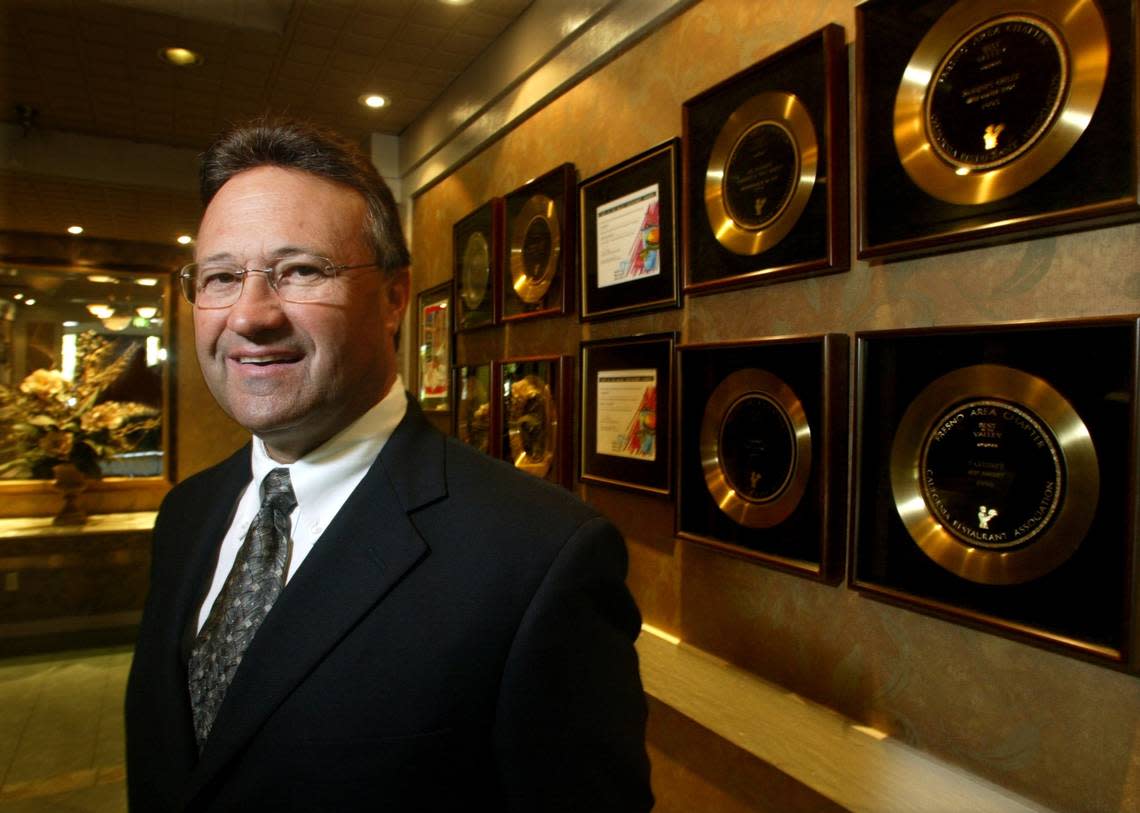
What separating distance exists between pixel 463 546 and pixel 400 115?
11.2 feet

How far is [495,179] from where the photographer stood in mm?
3115

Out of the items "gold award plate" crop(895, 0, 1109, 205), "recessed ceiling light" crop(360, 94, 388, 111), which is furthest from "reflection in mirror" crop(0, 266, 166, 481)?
"gold award plate" crop(895, 0, 1109, 205)

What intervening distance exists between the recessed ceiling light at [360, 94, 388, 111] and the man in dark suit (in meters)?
2.68

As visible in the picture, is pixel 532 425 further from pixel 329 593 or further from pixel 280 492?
pixel 329 593

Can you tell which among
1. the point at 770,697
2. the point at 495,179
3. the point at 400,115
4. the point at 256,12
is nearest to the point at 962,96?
the point at 770,697

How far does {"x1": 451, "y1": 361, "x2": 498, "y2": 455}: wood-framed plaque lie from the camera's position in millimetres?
3021

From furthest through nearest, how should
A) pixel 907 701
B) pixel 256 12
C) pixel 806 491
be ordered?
pixel 256 12 → pixel 806 491 → pixel 907 701

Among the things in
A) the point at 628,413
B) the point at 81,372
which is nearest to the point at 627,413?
the point at 628,413

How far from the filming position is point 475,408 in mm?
3209

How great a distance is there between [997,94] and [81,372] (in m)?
4.76

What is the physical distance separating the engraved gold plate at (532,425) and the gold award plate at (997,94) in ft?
4.89

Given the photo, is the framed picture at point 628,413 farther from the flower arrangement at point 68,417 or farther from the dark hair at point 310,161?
the flower arrangement at point 68,417

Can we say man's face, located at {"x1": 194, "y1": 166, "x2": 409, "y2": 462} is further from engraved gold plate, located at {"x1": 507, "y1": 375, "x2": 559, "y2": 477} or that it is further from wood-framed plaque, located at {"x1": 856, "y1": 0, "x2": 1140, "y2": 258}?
engraved gold plate, located at {"x1": 507, "y1": 375, "x2": 559, "y2": 477}

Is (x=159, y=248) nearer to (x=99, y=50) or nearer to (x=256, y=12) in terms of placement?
(x=99, y=50)
